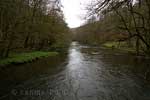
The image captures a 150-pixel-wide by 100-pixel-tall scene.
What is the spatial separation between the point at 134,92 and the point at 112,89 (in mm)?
1266

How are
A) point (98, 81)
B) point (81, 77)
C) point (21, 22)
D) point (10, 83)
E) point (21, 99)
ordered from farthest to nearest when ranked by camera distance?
point (21, 22), point (81, 77), point (98, 81), point (10, 83), point (21, 99)

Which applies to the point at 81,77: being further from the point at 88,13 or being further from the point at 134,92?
the point at 88,13

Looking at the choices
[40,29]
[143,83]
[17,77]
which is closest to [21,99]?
[17,77]

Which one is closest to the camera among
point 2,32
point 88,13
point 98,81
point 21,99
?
point 88,13

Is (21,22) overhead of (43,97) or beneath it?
overhead

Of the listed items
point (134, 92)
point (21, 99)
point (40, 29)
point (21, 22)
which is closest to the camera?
point (21, 99)

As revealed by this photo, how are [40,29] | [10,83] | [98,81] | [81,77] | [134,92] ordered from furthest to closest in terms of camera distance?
[40,29]
[81,77]
[98,81]
[10,83]
[134,92]

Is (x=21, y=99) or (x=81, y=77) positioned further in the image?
(x=81, y=77)

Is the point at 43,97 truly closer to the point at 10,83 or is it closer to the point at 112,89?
the point at 10,83

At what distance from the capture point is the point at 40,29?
2528 centimetres

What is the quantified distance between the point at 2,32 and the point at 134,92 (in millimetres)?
12832

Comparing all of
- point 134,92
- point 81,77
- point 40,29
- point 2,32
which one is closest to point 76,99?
point 134,92

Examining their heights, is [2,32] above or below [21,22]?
below

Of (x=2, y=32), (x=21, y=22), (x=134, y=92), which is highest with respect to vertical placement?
(x=21, y=22)
